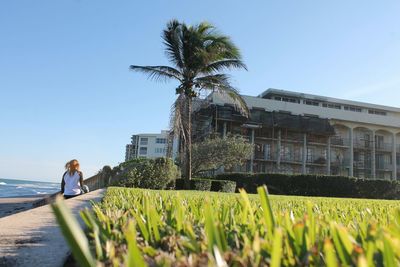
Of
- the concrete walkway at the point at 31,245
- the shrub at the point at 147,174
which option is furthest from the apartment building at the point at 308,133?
the concrete walkway at the point at 31,245

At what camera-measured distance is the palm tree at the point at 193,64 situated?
22.5 metres

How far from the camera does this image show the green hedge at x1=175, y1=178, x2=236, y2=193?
22.5 m

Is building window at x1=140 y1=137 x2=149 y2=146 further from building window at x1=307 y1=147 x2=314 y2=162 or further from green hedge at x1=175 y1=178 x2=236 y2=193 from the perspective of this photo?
green hedge at x1=175 y1=178 x2=236 y2=193

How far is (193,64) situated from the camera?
22750 millimetres

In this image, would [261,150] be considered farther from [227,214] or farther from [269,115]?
[227,214]

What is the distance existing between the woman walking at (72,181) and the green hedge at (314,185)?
67.5 feet

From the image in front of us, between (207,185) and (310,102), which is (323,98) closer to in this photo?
(310,102)

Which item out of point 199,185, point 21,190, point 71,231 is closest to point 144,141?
point 21,190

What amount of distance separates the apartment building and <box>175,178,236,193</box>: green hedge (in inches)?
824

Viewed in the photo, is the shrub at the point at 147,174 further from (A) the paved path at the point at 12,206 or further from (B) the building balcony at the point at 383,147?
(B) the building balcony at the point at 383,147

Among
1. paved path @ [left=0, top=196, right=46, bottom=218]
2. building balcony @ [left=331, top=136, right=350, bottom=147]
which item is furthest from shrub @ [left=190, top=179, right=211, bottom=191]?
building balcony @ [left=331, top=136, right=350, bottom=147]

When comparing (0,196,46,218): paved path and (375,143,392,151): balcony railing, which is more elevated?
(375,143,392,151): balcony railing

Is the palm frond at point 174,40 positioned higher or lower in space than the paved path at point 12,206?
higher

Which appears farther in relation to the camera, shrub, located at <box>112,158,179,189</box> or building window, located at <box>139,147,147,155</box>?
building window, located at <box>139,147,147,155</box>
